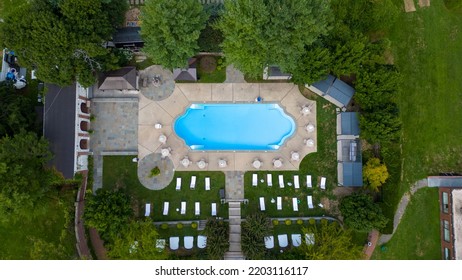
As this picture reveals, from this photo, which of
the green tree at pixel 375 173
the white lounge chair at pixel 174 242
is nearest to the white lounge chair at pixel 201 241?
the white lounge chair at pixel 174 242

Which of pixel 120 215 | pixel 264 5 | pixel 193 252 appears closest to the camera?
pixel 264 5

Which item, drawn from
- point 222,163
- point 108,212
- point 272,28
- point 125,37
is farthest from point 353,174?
point 125,37

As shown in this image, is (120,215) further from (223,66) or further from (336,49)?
(336,49)

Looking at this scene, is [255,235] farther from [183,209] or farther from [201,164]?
[201,164]

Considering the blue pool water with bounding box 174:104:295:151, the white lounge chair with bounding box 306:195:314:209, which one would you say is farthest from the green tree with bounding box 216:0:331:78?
the white lounge chair with bounding box 306:195:314:209

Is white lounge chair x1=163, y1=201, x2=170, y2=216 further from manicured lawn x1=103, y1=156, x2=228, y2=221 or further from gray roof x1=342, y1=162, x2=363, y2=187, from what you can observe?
gray roof x1=342, y1=162, x2=363, y2=187

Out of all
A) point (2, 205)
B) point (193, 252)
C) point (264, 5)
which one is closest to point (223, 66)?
point (264, 5)
